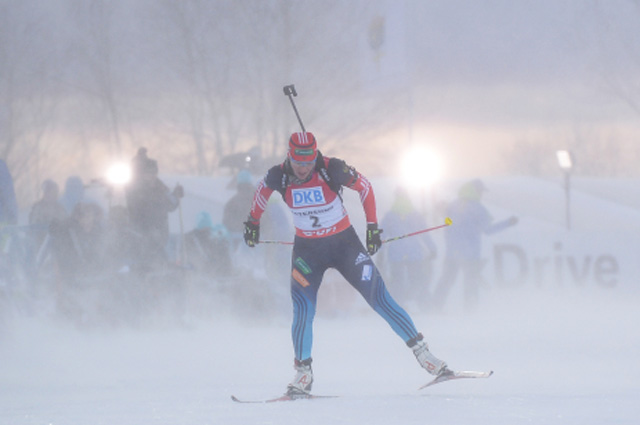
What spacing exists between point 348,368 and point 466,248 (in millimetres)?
2923

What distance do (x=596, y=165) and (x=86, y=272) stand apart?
54.6 ft

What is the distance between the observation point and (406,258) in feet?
27.8

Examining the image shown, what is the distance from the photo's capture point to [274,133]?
12.4 meters

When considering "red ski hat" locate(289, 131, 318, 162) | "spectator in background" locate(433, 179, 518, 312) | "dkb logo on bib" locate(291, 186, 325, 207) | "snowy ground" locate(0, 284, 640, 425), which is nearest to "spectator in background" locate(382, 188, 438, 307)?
"spectator in background" locate(433, 179, 518, 312)

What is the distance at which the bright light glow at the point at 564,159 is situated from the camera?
35.1 ft

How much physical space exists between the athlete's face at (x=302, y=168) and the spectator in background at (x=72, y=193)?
15.8 ft

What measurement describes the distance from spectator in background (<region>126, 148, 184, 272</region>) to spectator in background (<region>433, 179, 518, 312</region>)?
295 centimetres

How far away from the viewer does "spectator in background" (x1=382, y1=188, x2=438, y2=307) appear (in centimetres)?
846

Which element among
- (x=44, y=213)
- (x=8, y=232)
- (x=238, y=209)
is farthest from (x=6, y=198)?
(x=238, y=209)

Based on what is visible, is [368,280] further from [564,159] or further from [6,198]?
[564,159]

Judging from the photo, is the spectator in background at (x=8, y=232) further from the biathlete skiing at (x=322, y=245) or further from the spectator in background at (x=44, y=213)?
the biathlete skiing at (x=322, y=245)

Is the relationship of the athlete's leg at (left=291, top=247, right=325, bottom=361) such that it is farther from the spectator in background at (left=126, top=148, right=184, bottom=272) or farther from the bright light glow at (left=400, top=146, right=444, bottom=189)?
the bright light glow at (left=400, top=146, right=444, bottom=189)

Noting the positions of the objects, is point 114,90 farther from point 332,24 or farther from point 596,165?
point 596,165

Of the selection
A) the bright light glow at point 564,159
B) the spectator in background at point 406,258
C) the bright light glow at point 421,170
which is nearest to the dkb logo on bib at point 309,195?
the spectator in background at point 406,258
